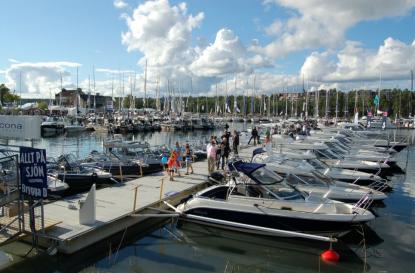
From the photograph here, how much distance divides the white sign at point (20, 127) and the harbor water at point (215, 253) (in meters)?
3.36

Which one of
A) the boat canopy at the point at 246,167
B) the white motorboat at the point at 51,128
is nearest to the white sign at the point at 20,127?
the boat canopy at the point at 246,167

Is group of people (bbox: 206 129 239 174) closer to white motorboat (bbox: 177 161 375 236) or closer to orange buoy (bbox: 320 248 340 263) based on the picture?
white motorboat (bbox: 177 161 375 236)

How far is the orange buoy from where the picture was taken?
12.3 metres

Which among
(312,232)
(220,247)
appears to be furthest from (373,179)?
(220,247)

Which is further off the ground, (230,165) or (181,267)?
(230,165)

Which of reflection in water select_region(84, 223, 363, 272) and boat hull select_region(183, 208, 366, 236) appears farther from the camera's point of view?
boat hull select_region(183, 208, 366, 236)

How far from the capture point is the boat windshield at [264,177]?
1496cm

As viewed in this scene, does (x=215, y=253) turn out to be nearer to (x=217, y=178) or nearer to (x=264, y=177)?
(x=264, y=177)

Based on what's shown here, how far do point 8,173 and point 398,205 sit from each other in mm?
17321

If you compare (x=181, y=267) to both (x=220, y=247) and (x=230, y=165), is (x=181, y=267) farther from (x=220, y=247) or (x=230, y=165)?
(x=230, y=165)

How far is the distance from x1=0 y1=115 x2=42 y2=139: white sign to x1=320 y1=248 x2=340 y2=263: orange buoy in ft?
31.3

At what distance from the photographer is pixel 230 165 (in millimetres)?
15742

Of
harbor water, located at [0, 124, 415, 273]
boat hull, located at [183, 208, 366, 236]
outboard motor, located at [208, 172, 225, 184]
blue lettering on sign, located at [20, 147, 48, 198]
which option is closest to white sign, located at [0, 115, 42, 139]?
blue lettering on sign, located at [20, 147, 48, 198]

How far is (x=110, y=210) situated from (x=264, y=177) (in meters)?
5.74
